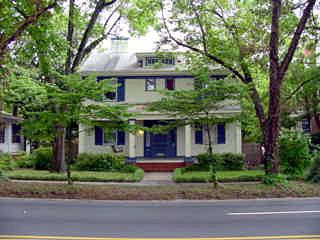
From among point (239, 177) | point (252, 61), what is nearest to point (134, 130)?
point (239, 177)

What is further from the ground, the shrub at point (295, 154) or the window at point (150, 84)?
the window at point (150, 84)

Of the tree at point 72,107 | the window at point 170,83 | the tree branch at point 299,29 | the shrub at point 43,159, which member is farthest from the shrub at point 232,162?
the tree at point 72,107

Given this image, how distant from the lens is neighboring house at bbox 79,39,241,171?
73.6 feet

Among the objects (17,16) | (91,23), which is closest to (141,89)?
(91,23)

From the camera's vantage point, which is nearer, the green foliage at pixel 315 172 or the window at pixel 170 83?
the green foliage at pixel 315 172

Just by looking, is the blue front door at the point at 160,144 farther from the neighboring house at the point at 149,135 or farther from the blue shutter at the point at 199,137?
the blue shutter at the point at 199,137

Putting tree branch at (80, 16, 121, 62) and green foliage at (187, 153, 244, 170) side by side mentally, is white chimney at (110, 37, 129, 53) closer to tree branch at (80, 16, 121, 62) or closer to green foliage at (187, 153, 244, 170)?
tree branch at (80, 16, 121, 62)

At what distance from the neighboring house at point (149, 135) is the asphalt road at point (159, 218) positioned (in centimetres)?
1141

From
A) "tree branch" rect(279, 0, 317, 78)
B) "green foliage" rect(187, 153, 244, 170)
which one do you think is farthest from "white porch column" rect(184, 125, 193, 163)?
"tree branch" rect(279, 0, 317, 78)

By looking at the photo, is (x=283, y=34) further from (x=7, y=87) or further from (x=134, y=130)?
(x=7, y=87)

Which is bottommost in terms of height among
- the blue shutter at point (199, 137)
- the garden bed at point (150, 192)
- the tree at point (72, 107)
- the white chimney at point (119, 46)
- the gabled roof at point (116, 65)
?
the garden bed at point (150, 192)

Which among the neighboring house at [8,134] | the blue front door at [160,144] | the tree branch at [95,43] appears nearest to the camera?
the tree branch at [95,43]

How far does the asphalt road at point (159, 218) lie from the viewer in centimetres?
668

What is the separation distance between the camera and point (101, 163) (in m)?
20.6
